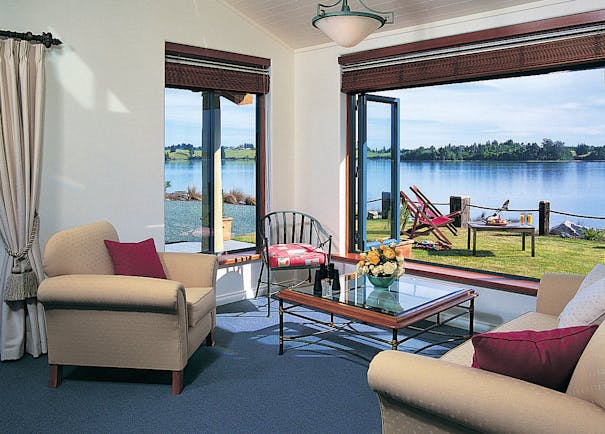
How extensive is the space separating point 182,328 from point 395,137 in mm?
3029

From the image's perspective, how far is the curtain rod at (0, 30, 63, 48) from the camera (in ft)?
12.3

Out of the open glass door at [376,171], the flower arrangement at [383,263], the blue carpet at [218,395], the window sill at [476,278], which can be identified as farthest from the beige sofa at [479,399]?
the open glass door at [376,171]

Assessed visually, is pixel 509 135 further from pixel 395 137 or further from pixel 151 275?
pixel 151 275

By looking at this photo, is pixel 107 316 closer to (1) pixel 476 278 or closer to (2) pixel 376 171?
(1) pixel 476 278

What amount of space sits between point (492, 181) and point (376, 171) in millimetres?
1543

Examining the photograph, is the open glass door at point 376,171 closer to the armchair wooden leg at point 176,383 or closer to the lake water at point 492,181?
the lake water at point 492,181

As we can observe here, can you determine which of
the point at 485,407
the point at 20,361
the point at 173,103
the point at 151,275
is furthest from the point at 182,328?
the point at 173,103

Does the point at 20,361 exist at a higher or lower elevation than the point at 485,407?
lower

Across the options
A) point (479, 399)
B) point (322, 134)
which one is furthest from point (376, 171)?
point (479, 399)

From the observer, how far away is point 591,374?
1.74 m

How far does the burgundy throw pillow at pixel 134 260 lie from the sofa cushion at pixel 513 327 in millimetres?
1941

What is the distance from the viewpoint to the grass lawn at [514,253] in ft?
17.9

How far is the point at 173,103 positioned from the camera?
4.93m

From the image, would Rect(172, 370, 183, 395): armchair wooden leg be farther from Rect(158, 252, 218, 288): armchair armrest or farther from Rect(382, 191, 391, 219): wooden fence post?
Rect(382, 191, 391, 219): wooden fence post
